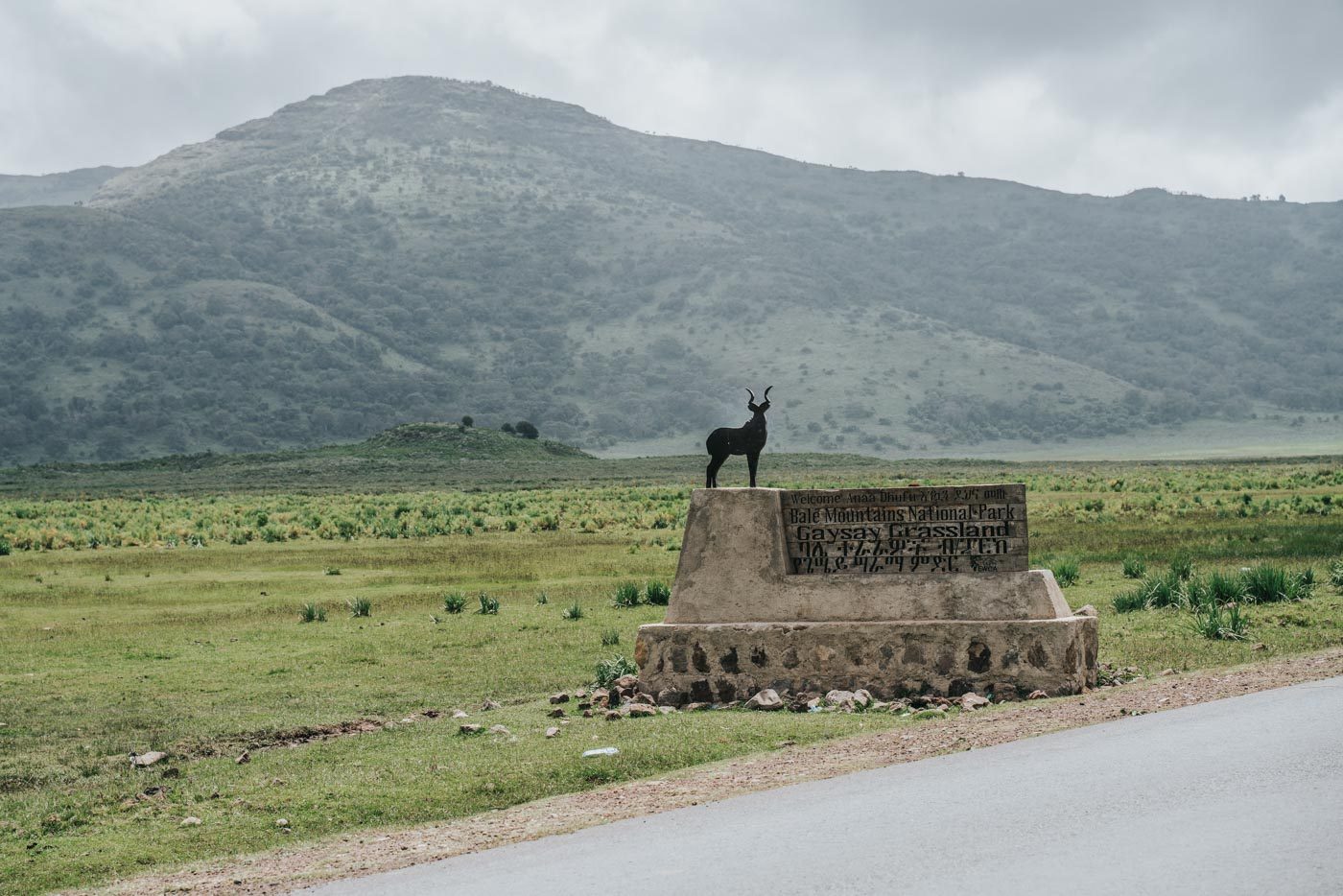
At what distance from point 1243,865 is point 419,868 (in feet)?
13.9

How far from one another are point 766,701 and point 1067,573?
12.2 m

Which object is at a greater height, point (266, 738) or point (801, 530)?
point (801, 530)

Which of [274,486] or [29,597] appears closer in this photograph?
[29,597]

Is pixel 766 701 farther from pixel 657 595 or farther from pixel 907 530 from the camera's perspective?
pixel 657 595

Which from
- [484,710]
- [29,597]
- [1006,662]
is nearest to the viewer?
[1006,662]

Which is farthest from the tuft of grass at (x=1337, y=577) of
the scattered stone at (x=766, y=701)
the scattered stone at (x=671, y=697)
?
the scattered stone at (x=671, y=697)

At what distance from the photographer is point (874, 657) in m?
13.6

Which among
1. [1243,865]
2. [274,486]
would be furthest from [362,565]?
[274,486]

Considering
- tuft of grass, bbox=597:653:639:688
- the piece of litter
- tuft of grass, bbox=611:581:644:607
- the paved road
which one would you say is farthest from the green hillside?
the paved road

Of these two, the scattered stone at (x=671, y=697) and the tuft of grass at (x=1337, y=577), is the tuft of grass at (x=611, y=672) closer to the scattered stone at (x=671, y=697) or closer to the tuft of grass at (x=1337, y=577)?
the scattered stone at (x=671, y=697)

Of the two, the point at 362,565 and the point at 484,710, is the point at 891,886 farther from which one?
the point at 362,565

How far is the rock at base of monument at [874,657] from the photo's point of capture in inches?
521

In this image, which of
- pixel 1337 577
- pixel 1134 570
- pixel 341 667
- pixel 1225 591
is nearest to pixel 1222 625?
pixel 1225 591

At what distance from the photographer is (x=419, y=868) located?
827 centimetres
